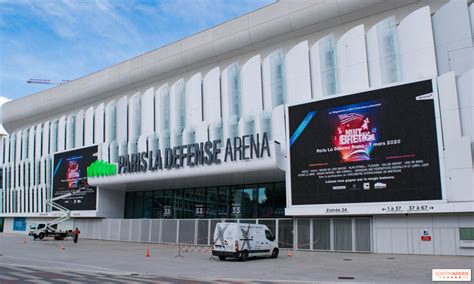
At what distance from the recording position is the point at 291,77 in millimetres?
36938

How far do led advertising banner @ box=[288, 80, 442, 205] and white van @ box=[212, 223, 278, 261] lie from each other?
21.3 ft

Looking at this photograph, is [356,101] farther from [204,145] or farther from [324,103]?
[204,145]

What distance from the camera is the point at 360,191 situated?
99.2 ft

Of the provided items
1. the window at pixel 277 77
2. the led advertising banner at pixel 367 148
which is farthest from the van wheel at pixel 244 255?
the window at pixel 277 77

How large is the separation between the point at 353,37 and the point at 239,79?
10753 millimetres

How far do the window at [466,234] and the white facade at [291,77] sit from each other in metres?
0.41

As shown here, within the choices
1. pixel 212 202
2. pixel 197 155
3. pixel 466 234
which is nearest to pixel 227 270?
pixel 466 234

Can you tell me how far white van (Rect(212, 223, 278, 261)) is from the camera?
25.6 metres

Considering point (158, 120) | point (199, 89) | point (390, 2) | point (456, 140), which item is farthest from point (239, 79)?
point (456, 140)

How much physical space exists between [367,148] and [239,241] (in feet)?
35.1

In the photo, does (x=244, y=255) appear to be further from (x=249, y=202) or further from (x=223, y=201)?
(x=223, y=201)

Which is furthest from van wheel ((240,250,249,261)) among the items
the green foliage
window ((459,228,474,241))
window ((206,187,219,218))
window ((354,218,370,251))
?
the green foliage

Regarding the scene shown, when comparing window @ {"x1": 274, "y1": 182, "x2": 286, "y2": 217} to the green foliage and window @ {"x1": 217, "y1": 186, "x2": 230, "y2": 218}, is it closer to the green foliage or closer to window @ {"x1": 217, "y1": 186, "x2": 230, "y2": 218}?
window @ {"x1": 217, "y1": 186, "x2": 230, "y2": 218}

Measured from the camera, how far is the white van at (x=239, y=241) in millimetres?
25594
